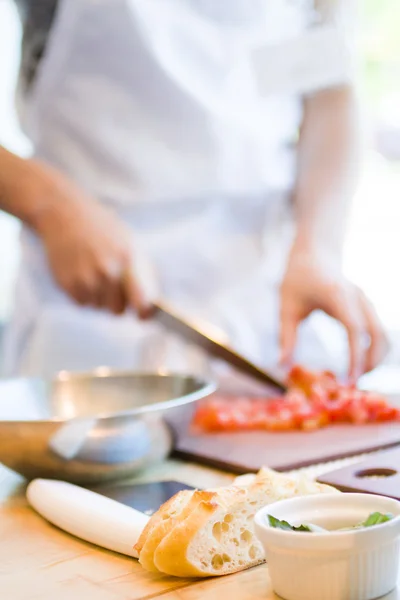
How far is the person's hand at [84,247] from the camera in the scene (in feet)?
4.88

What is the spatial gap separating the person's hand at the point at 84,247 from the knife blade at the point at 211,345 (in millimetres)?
47

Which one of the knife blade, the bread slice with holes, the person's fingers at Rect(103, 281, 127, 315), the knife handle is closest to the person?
the person's fingers at Rect(103, 281, 127, 315)

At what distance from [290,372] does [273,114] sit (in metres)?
0.72

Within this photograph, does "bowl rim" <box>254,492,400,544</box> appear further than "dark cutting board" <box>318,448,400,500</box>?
No

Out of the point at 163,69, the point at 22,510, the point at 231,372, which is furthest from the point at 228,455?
the point at 163,69

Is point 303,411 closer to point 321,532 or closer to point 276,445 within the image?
point 276,445

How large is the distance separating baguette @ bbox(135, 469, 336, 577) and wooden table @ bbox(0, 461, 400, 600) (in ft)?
0.05

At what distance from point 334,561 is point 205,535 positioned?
128 mm

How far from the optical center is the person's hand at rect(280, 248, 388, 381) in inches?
60.4

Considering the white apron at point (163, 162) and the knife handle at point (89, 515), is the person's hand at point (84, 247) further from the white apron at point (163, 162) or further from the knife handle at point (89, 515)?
the knife handle at point (89, 515)

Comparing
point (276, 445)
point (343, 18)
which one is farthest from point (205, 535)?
point (343, 18)

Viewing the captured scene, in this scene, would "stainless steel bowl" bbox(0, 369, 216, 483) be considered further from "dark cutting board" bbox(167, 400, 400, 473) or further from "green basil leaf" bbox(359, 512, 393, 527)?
"green basil leaf" bbox(359, 512, 393, 527)

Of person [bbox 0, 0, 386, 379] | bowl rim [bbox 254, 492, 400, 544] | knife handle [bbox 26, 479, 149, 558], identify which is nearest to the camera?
bowl rim [bbox 254, 492, 400, 544]

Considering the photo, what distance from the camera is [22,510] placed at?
95cm
